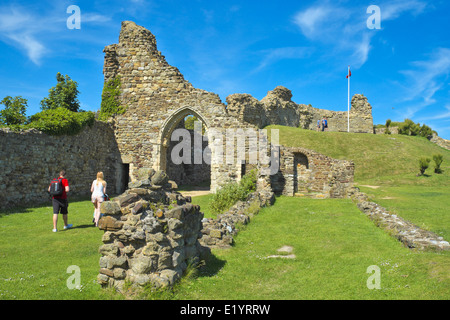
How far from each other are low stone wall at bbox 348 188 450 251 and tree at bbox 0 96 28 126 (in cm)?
1666

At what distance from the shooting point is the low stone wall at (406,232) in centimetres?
695

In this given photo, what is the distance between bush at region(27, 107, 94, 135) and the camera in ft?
44.4

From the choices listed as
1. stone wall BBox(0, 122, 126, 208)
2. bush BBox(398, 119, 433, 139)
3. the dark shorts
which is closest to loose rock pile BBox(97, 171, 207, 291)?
the dark shorts

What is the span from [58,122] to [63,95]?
41.1 feet

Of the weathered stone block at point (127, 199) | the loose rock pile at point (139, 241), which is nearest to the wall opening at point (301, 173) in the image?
the loose rock pile at point (139, 241)

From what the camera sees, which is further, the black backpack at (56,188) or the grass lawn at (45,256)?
the black backpack at (56,188)

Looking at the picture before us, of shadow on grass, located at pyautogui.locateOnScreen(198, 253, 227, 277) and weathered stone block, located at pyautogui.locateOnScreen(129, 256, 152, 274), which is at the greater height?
weathered stone block, located at pyautogui.locateOnScreen(129, 256, 152, 274)

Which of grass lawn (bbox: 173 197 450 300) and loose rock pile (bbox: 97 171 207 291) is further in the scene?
grass lawn (bbox: 173 197 450 300)

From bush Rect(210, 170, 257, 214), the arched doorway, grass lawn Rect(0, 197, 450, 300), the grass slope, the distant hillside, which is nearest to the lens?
grass lawn Rect(0, 197, 450, 300)

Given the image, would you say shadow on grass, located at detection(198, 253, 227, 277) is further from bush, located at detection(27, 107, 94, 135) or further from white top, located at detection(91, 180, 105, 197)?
bush, located at detection(27, 107, 94, 135)

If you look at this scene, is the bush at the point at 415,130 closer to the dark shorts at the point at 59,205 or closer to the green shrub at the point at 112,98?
the green shrub at the point at 112,98

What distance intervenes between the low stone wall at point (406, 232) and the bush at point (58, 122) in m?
13.9

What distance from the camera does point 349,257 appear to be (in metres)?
6.78

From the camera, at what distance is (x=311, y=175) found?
782 inches
